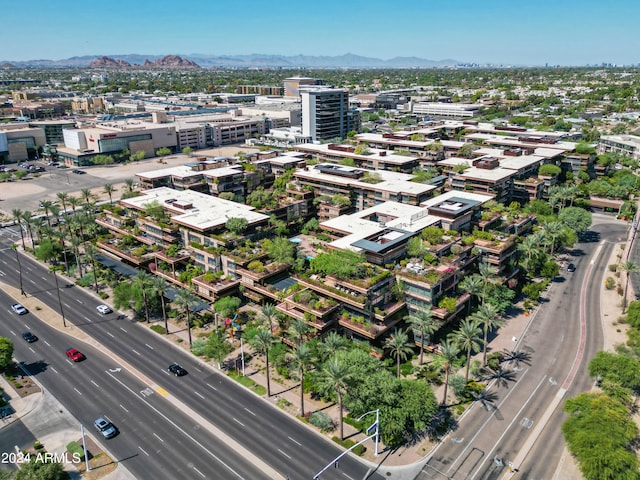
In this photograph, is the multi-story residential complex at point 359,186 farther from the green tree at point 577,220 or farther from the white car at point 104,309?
the white car at point 104,309

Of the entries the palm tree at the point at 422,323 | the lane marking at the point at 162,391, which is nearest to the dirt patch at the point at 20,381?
the lane marking at the point at 162,391

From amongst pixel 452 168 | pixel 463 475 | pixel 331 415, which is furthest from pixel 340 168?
pixel 463 475

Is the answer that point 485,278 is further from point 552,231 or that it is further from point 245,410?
point 245,410

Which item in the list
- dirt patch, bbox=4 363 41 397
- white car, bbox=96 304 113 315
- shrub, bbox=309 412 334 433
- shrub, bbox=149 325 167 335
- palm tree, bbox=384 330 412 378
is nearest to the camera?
shrub, bbox=309 412 334 433

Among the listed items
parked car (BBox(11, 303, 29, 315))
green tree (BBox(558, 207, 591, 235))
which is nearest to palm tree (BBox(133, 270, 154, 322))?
parked car (BBox(11, 303, 29, 315))

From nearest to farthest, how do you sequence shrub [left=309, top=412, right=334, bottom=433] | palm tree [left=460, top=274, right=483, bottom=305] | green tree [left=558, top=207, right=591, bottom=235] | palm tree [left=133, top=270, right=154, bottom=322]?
shrub [left=309, top=412, right=334, bottom=433]
palm tree [left=460, top=274, right=483, bottom=305]
palm tree [left=133, top=270, right=154, bottom=322]
green tree [left=558, top=207, right=591, bottom=235]

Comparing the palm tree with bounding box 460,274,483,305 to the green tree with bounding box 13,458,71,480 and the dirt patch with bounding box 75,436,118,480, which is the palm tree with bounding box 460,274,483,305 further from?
the green tree with bounding box 13,458,71,480

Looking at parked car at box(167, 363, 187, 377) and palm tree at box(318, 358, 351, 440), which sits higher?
palm tree at box(318, 358, 351, 440)
